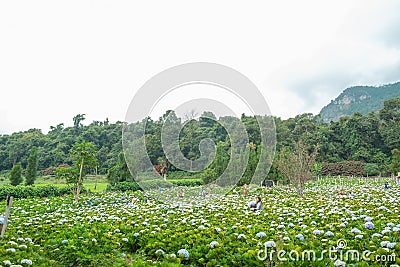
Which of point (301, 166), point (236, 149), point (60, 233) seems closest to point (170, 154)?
point (301, 166)

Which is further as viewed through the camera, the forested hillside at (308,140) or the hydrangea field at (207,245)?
the forested hillside at (308,140)

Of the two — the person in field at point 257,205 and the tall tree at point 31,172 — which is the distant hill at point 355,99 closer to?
the tall tree at point 31,172

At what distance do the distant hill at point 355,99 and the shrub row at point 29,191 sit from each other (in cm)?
8668

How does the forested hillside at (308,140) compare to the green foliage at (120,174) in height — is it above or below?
above

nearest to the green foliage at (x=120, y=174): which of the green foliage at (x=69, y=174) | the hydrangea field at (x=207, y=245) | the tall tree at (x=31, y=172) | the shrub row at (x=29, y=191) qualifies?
the shrub row at (x=29, y=191)

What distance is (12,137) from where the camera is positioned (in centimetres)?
4869

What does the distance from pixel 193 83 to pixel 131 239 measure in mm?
5225

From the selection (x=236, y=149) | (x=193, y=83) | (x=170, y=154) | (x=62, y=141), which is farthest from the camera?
(x=62, y=141)

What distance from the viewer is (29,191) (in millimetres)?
16922

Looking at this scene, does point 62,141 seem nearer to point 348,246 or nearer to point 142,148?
point 142,148

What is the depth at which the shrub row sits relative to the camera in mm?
16152

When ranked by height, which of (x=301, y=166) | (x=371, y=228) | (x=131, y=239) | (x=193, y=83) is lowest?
(x=131, y=239)

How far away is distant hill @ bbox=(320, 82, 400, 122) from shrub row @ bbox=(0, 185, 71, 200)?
86676mm

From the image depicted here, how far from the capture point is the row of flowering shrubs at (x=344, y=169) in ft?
105
